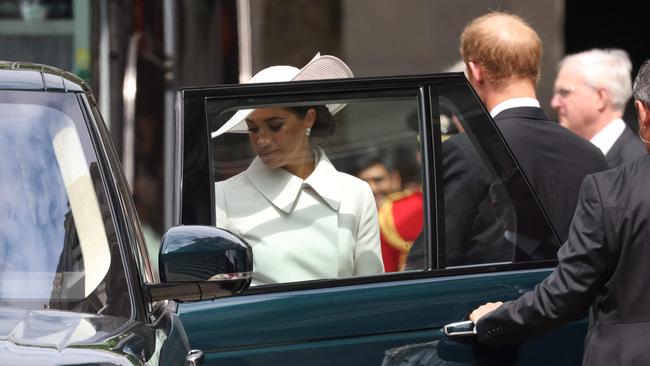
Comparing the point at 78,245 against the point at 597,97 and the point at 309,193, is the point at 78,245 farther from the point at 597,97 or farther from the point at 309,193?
the point at 597,97

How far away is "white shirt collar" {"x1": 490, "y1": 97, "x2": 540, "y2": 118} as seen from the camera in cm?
470

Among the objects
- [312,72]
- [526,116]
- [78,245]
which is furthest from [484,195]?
[78,245]

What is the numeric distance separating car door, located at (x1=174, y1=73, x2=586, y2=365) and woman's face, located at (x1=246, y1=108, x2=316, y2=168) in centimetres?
4

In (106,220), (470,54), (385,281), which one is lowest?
(385,281)

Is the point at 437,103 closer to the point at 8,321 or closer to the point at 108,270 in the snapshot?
the point at 108,270

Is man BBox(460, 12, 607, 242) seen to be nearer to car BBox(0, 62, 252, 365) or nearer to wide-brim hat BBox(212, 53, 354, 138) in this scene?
wide-brim hat BBox(212, 53, 354, 138)

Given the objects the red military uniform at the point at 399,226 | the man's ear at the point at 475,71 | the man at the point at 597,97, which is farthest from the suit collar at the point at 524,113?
the man at the point at 597,97

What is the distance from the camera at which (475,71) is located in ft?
16.0

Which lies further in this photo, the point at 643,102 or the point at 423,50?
the point at 423,50

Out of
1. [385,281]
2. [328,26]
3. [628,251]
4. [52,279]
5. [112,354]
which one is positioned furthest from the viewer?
[328,26]

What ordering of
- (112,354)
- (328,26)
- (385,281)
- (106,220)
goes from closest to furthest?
1. (112,354)
2. (106,220)
3. (385,281)
4. (328,26)

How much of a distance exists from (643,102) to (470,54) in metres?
1.17

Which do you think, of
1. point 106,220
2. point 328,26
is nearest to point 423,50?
point 328,26

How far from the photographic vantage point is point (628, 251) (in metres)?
3.68
